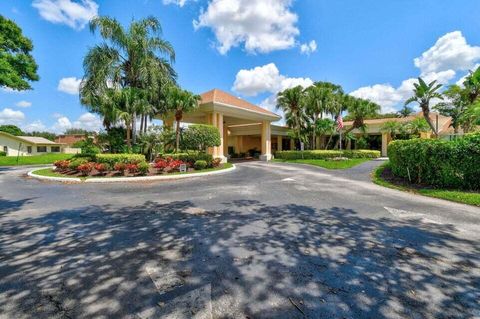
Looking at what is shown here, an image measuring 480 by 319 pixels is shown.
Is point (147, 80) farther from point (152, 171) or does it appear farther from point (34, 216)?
point (34, 216)

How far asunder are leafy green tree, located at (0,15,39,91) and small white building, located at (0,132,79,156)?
2417cm

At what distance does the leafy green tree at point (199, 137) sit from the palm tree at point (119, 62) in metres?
3.91

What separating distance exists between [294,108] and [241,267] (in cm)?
2595

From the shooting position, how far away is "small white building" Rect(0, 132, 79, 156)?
4131cm

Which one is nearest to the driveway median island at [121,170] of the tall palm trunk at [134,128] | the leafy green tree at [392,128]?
the tall palm trunk at [134,128]

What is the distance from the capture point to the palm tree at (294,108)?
2650 centimetres

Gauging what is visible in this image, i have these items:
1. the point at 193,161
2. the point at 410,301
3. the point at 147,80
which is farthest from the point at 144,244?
the point at 147,80

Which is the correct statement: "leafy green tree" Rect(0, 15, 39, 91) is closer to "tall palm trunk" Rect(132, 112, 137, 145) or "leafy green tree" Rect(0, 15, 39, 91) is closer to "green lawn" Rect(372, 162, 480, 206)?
"tall palm trunk" Rect(132, 112, 137, 145)

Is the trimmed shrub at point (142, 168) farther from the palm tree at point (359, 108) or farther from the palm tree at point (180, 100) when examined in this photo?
the palm tree at point (359, 108)

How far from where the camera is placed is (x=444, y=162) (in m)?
8.89

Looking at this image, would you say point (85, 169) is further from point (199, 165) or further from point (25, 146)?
point (25, 146)

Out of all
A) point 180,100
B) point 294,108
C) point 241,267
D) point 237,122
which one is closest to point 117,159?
point 180,100

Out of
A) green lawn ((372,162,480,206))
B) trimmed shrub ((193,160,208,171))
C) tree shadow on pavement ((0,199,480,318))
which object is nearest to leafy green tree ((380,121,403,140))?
green lawn ((372,162,480,206))

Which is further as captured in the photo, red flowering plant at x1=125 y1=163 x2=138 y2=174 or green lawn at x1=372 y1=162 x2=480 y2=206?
red flowering plant at x1=125 y1=163 x2=138 y2=174
